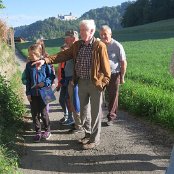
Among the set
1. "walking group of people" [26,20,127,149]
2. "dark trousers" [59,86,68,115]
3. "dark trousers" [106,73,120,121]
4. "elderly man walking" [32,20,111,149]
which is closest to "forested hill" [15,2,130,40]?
"dark trousers" [59,86,68,115]

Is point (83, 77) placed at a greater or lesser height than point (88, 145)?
greater

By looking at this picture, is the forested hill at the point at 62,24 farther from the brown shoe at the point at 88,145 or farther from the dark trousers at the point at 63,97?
the brown shoe at the point at 88,145

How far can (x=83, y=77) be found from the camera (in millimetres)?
6840

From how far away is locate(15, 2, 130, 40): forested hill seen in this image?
144 metres

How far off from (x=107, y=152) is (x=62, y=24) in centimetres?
15799

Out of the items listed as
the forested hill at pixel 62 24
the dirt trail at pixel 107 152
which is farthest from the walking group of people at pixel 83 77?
the forested hill at pixel 62 24

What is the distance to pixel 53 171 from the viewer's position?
590 cm

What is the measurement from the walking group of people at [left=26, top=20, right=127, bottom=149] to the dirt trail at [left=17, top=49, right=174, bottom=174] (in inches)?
9.6

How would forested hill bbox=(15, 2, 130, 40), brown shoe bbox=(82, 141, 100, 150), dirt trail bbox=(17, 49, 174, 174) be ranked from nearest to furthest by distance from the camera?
dirt trail bbox=(17, 49, 174, 174) < brown shoe bbox=(82, 141, 100, 150) < forested hill bbox=(15, 2, 130, 40)

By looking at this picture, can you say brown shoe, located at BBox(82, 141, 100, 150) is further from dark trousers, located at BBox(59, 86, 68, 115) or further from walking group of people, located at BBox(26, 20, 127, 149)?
dark trousers, located at BBox(59, 86, 68, 115)

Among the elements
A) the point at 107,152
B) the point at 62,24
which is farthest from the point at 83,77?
the point at 62,24

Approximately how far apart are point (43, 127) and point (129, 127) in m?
1.75

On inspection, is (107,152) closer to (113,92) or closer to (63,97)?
(113,92)

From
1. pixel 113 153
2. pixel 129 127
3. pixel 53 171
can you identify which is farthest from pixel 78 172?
pixel 129 127
